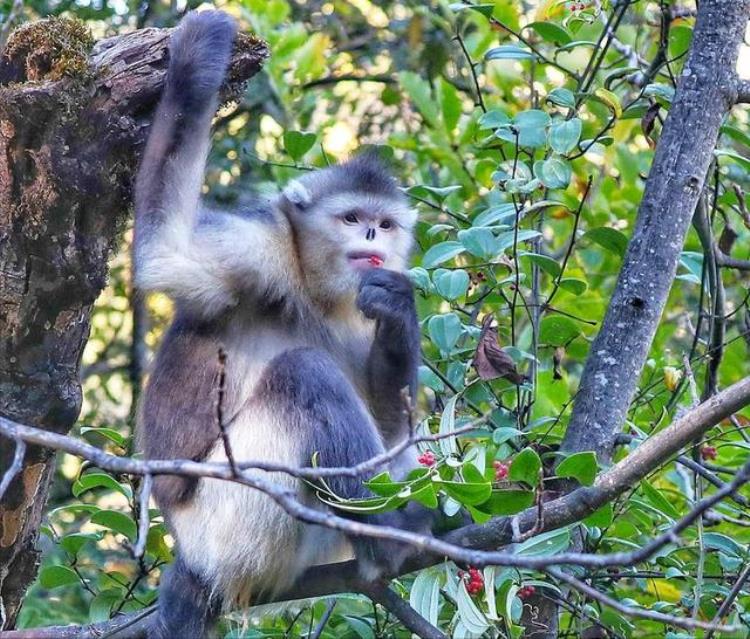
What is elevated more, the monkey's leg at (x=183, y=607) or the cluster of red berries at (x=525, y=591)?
the cluster of red berries at (x=525, y=591)

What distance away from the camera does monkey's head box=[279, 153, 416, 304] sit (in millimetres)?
4781

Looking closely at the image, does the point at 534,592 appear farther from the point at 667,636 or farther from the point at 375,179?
the point at 375,179

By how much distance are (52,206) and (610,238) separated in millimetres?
2197

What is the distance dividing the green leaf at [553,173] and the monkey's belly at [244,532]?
1.37 meters

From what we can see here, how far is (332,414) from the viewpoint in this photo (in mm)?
4324

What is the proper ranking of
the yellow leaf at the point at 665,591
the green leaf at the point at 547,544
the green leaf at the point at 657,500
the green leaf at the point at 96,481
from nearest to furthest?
the green leaf at the point at 547,544
the green leaf at the point at 657,500
the green leaf at the point at 96,481
the yellow leaf at the point at 665,591

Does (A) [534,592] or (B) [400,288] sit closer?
(A) [534,592]

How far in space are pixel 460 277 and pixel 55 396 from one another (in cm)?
158

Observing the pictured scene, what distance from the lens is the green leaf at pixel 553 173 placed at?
4.32 meters

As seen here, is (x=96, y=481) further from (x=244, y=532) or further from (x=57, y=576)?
(x=244, y=532)

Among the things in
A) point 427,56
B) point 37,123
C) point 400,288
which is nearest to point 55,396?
point 37,123

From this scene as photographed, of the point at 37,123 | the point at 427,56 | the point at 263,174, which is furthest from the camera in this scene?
the point at 427,56

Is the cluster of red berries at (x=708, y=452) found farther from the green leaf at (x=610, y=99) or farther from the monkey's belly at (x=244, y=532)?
the monkey's belly at (x=244, y=532)

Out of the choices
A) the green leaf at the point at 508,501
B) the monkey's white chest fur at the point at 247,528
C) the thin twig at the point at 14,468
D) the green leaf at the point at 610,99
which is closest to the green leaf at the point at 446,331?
the monkey's white chest fur at the point at 247,528
